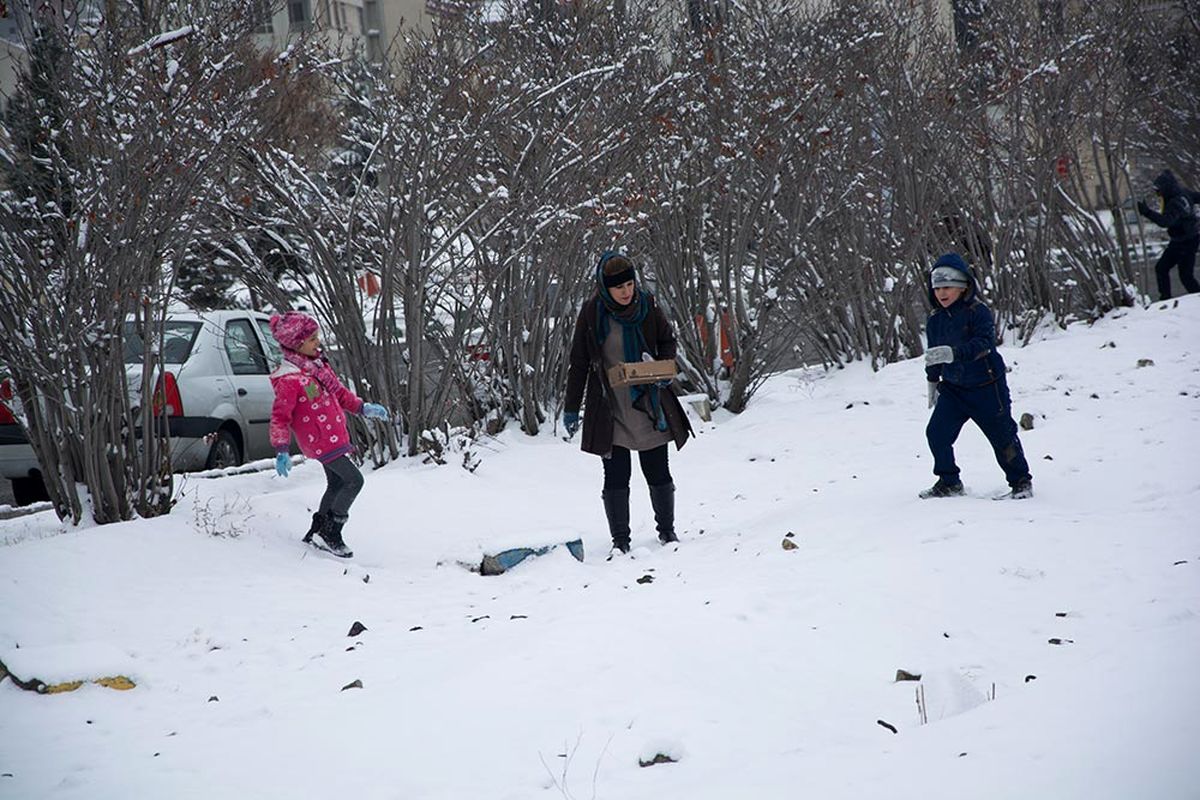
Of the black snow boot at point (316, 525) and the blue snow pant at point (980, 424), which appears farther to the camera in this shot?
the black snow boot at point (316, 525)

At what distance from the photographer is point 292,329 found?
665 centimetres

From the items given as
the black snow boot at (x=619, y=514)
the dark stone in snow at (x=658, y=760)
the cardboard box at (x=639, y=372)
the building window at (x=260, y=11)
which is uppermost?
the building window at (x=260, y=11)

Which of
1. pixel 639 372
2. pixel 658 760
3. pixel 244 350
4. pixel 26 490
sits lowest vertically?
pixel 658 760

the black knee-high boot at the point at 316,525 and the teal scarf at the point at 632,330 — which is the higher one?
the teal scarf at the point at 632,330

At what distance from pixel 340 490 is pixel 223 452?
3406 millimetres

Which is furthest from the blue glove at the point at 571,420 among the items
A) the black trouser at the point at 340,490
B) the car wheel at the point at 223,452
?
the car wheel at the point at 223,452

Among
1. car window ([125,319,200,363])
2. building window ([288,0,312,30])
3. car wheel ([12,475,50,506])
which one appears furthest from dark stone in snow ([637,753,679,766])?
car wheel ([12,475,50,506])

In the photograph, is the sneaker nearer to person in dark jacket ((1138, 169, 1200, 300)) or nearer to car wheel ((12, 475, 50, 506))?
car wheel ((12, 475, 50, 506))

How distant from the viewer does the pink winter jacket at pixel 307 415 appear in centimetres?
653

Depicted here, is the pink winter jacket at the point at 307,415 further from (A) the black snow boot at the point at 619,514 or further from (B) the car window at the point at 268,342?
(B) the car window at the point at 268,342

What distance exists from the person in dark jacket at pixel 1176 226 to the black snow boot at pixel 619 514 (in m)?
8.96

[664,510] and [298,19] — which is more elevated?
[298,19]

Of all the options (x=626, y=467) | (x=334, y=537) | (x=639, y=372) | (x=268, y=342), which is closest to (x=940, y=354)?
(x=639, y=372)

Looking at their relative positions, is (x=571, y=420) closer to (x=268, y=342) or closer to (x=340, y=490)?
(x=340, y=490)
